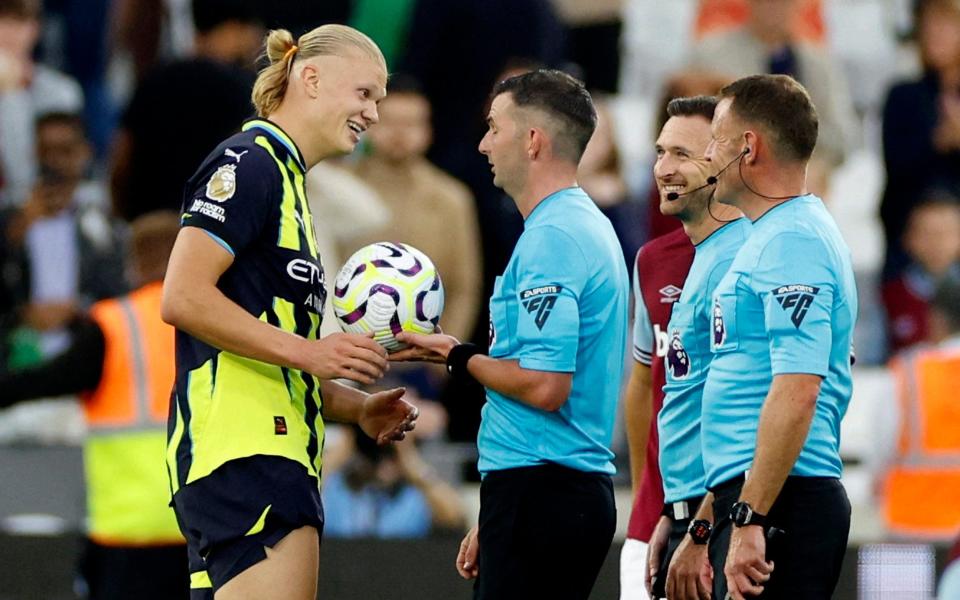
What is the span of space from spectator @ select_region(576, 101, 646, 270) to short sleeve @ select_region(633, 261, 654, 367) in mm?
3767

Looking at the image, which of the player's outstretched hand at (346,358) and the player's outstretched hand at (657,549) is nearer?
the player's outstretched hand at (346,358)

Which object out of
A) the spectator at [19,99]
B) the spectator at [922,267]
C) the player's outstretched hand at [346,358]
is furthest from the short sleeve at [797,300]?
the spectator at [19,99]


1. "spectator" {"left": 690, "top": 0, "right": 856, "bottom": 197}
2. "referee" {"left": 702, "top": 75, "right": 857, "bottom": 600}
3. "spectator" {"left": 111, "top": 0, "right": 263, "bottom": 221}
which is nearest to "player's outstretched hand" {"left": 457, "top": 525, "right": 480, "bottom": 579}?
"referee" {"left": 702, "top": 75, "right": 857, "bottom": 600}

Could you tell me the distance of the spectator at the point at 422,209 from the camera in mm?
10055

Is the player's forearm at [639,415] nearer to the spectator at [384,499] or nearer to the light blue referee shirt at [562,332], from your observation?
the light blue referee shirt at [562,332]

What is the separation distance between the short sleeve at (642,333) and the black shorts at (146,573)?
228 cm

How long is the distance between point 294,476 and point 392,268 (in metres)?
0.81

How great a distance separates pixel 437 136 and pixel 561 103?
5.07 m

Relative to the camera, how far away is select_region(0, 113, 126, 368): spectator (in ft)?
33.3

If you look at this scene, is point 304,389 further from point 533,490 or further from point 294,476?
point 533,490

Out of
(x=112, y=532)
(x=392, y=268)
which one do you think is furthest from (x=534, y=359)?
(x=112, y=532)

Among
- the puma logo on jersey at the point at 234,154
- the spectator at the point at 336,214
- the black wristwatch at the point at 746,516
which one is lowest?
the black wristwatch at the point at 746,516

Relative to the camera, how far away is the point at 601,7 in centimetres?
1186

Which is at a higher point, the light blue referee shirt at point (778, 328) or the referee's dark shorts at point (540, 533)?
the light blue referee shirt at point (778, 328)
